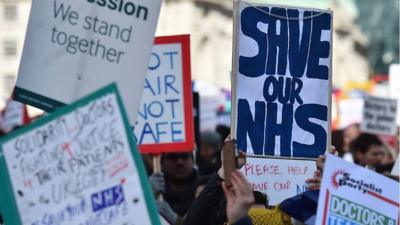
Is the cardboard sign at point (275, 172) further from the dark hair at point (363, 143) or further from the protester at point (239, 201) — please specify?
the dark hair at point (363, 143)

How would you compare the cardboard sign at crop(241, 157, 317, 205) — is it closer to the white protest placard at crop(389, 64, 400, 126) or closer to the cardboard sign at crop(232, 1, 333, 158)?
the cardboard sign at crop(232, 1, 333, 158)

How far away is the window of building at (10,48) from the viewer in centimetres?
6562

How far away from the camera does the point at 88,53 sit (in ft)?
15.7

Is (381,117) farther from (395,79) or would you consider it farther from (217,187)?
(217,187)

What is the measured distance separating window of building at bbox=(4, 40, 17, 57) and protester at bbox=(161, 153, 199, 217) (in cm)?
5734

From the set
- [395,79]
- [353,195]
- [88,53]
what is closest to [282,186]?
[88,53]

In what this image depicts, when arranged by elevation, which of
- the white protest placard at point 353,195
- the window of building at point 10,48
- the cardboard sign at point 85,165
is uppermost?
the cardboard sign at point 85,165

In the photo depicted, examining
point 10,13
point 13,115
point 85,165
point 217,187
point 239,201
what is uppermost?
point 85,165

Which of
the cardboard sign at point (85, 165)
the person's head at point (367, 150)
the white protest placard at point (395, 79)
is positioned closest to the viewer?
the cardboard sign at point (85, 165)

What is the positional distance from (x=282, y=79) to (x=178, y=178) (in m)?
2.61

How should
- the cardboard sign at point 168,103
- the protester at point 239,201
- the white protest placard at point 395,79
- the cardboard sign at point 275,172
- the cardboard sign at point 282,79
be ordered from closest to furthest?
the protester at point 239,201 → the cardboard sign at point 282,79 → the cardboard sign at point 275,172 → the cardboard sign at point 168,103 → the white protest placard at point 395,79

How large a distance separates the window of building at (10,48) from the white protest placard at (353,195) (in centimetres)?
6163

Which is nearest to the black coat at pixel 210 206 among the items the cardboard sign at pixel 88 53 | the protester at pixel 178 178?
the cardboard sign at pixel 88 53

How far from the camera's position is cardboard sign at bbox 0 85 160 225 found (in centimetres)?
387
